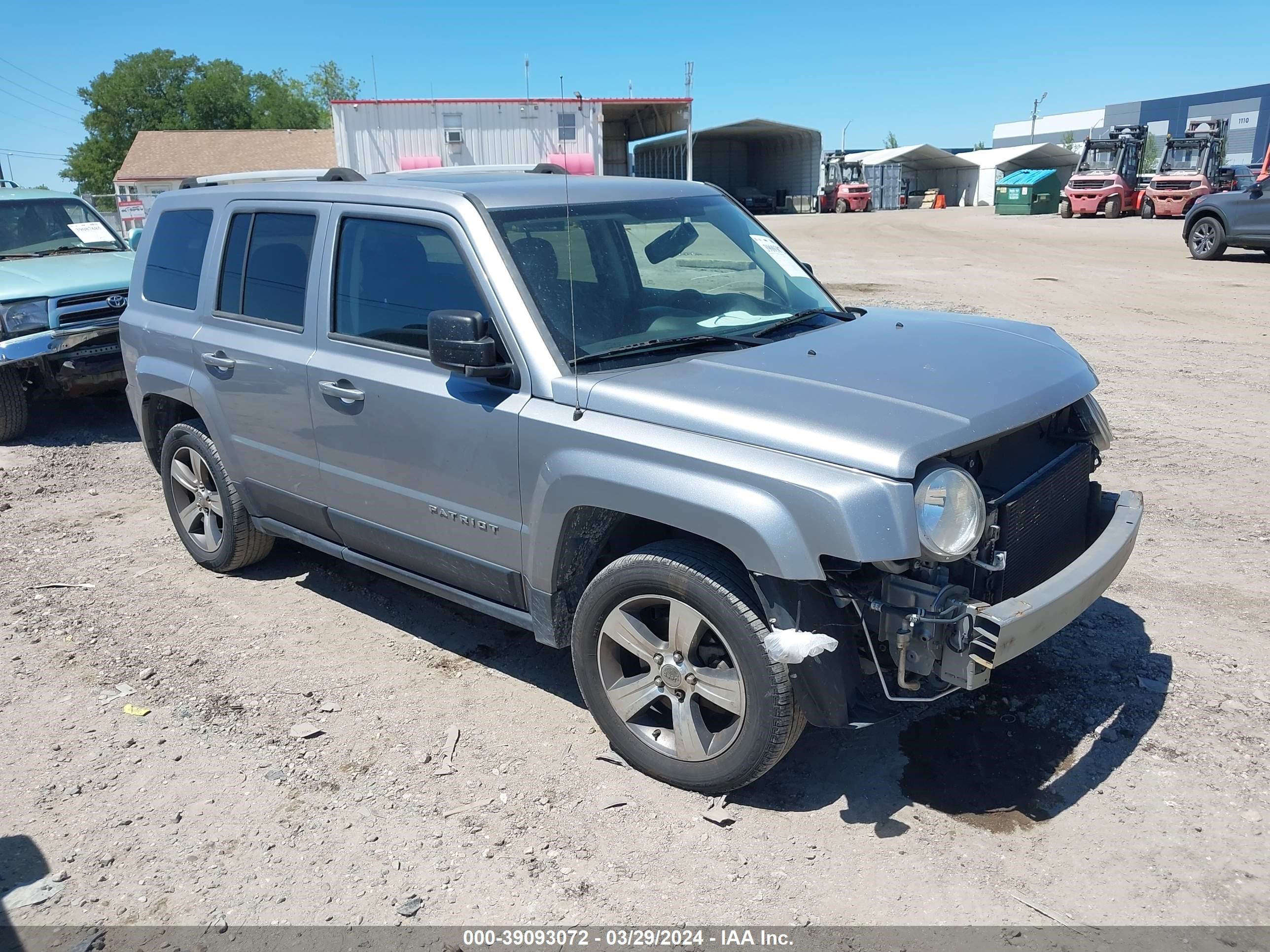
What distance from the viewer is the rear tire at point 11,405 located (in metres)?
8.43

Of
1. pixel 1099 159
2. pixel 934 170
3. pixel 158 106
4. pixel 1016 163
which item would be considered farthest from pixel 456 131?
pixel 158 106

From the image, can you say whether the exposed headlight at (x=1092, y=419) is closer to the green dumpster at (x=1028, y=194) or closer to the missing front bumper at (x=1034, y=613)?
the missing front bumper at (x=1034, y=613)

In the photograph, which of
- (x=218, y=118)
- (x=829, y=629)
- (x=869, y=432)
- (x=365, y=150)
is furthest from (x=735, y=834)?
(x=218, y=118)

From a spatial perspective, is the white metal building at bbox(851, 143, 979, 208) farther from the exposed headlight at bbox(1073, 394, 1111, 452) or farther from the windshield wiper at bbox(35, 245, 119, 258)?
the exposed headlight at bbox(1073, 394, 1111, 452)

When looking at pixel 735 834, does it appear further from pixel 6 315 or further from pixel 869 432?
pixel 6 315

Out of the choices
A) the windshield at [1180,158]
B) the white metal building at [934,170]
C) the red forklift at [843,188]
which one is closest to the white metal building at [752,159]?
the red forklift at [843,188]

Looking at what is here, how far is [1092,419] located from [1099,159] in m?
39.9

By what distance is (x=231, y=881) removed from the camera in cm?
313

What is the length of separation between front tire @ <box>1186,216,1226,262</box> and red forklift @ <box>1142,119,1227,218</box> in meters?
15.5

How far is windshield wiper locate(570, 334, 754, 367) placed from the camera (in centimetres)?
358

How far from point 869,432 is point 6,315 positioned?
791cm

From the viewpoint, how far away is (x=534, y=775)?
3.63m

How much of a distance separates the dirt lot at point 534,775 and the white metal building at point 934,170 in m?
58.9

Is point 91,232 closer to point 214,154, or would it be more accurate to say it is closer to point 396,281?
point 396,281
